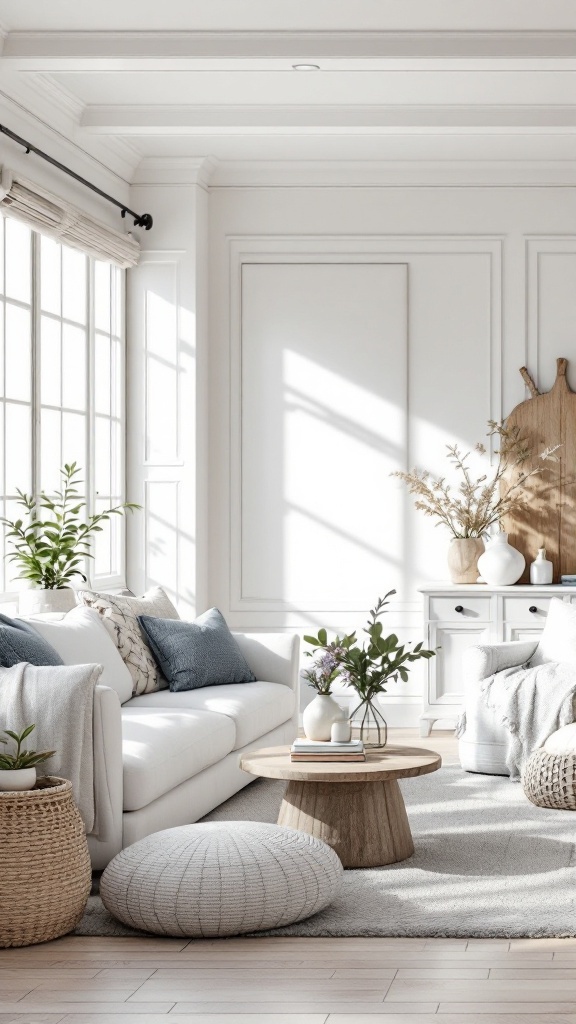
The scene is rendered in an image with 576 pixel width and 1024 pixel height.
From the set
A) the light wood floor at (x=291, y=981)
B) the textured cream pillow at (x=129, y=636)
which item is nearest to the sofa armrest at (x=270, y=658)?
the textured cream pillow at (x=129, y=636)

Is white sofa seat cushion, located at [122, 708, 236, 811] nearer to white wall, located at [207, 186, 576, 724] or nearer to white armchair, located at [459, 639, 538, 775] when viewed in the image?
white armchair, located at [459, 639, 538, 775]

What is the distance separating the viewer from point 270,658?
5.72 meters

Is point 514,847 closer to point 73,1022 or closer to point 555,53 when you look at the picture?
point 73,1022

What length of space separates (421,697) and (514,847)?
290 cm

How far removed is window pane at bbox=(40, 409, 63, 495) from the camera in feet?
19.4

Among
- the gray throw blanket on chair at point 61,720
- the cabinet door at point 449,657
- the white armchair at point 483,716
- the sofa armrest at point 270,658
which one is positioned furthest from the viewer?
the cabinet door at point 449,657

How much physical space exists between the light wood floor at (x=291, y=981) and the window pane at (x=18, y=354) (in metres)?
2.91

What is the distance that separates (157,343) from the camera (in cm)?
699

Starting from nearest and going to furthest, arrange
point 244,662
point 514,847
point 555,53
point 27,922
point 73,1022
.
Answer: point 73,1022 < point 27,922 < point 514,847 < point 555,53 < point 244,662

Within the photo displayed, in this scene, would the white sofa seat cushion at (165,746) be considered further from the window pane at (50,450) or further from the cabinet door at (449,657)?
the cabinet door at (449,657)

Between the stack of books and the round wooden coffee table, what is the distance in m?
0.02

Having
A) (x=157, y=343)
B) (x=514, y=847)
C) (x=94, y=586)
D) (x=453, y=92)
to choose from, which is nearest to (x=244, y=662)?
(x=94, y=586)

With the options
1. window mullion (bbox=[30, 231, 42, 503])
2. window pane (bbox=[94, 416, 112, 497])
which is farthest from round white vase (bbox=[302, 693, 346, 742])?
window pane (bbox=[94, 416, 112, 497])

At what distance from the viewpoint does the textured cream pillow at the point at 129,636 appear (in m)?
5.02
